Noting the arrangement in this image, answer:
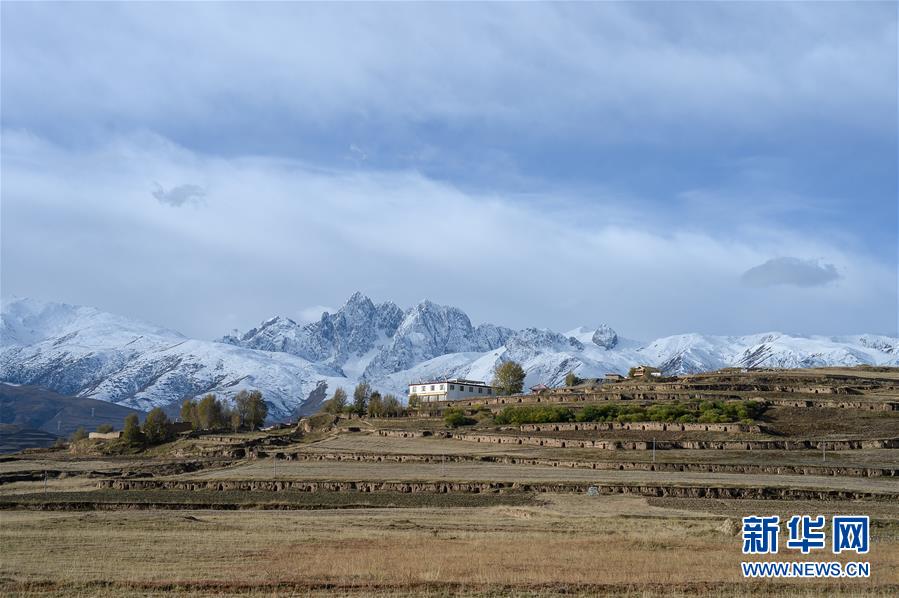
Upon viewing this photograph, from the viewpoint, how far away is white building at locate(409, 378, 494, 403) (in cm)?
18338

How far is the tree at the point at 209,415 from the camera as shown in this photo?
153 m

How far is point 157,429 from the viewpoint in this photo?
5037 inches

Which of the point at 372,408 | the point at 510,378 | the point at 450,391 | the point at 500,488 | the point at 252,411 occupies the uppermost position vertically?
the point at 510,378

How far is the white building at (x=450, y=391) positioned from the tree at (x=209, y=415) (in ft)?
142

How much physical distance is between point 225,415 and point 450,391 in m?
47.7

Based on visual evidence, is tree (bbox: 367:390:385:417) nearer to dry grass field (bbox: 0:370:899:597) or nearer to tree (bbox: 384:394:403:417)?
tree (bbox: 384:394:403:417)

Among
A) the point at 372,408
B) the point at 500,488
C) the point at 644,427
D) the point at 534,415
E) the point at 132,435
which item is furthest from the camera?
the point at 372,408

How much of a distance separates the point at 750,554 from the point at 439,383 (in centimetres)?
15673

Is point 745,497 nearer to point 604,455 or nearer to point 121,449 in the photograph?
point 604,455

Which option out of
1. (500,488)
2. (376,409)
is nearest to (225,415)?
(376,409)

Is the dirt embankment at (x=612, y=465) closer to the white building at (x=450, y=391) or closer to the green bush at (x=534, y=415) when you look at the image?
the green bush at (x=534, y=415)

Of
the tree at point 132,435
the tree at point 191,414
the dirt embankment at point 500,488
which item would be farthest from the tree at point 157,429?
the dirt embankment at point 500,488

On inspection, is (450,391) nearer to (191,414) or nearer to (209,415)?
(209,415)

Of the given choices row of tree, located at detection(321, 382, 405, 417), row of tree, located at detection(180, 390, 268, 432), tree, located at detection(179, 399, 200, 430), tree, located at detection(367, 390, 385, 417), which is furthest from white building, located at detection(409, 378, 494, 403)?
tree, located at detection(179, 399, 200, 430)
